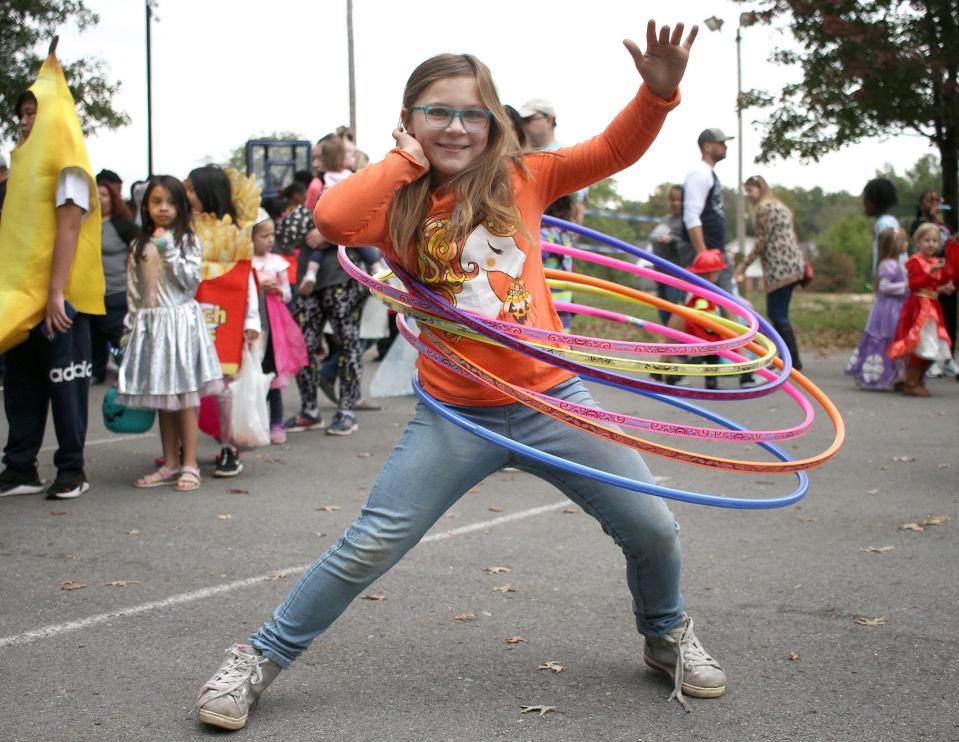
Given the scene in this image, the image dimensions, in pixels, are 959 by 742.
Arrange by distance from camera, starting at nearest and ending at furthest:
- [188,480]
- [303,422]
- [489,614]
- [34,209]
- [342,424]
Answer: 1. [489,614]
2. [34,209]
3. [188,480]
4. [342,424]
5. [303,422]

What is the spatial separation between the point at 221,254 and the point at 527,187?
4.48 m

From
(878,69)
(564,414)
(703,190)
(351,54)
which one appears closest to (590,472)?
(564,414)

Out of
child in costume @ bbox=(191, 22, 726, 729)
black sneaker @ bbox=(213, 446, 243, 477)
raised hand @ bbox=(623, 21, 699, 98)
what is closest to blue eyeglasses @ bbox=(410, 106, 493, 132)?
child in costume @ bbox=(191, 22, 726, 729)

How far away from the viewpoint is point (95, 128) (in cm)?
2403

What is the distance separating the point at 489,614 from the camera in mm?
4793

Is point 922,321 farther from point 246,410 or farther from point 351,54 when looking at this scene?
point 351,54

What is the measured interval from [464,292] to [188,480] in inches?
168

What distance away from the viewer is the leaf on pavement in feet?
13.5

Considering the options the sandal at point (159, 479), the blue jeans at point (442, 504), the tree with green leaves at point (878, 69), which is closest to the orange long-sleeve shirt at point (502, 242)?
the blue jeans at point (442, 504)

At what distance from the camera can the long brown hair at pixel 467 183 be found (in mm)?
3586

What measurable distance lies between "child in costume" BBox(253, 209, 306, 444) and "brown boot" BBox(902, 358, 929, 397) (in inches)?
252

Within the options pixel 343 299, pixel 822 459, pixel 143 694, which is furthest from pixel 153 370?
pixel 822 459

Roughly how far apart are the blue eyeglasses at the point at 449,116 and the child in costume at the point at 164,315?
3.93 metres

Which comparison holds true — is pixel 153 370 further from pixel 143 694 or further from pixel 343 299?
pixel 143 694
